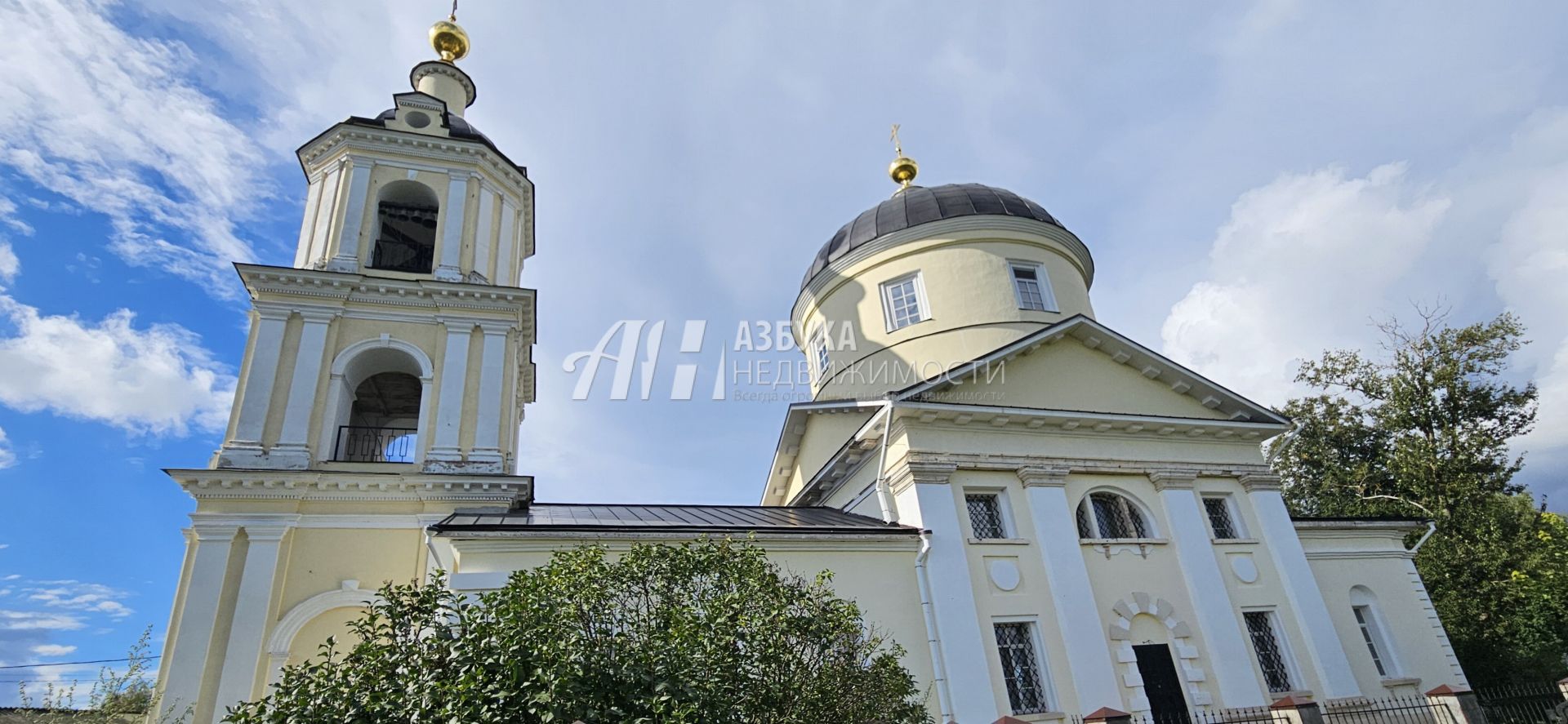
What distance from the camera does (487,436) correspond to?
12.7 metres

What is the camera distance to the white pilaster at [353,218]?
536 inches

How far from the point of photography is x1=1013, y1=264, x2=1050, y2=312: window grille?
740 inches

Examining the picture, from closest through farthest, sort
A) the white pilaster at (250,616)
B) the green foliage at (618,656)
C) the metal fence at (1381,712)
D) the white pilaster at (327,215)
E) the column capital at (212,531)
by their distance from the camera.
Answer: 1. the green foliage at (618,656)
2. the white pilaster at (250,616)
3. the column capital at (212,531)
4. the metal fence at (1381,712)
5. the white pilaster at (327,215)

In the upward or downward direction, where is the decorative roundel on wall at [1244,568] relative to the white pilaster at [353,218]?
downward

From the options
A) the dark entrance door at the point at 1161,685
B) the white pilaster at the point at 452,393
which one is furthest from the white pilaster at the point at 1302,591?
the white pilaster at the point at 452,393

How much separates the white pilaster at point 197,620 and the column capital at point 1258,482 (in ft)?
57.1

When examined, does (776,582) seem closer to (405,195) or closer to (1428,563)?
(405,195)

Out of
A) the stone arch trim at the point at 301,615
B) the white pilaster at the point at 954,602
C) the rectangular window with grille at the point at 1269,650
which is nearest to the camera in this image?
the stone arch trim at the point at 301,615

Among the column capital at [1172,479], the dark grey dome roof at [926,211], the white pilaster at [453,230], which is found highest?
the dark grey dome roof at [926,211]

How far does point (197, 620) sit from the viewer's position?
34.4ft

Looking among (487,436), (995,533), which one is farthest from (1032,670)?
(487,436)

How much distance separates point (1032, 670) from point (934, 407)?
4536 mm

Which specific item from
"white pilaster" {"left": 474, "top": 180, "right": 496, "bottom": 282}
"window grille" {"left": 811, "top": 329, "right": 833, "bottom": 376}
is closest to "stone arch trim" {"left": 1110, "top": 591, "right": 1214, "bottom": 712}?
"window grille" {"left": 811, "top": 329, "right": 833, "bottom": 376}

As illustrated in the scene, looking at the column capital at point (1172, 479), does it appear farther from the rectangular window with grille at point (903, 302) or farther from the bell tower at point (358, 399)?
the bell tower at point (358, 399)
